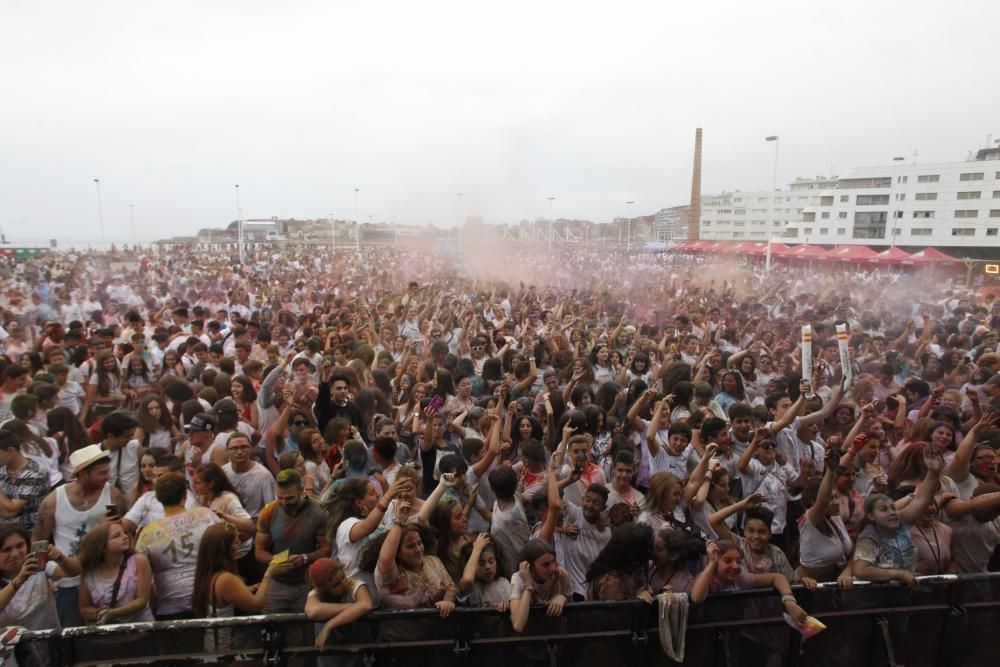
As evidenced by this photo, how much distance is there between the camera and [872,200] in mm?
67875

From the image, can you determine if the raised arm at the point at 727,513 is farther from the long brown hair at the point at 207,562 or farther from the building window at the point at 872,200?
the building window at the point at 872,200

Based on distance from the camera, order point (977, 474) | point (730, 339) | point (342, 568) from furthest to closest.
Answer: point (730, 339), point (977, 474), point (342, 568)

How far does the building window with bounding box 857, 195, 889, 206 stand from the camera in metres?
67.1

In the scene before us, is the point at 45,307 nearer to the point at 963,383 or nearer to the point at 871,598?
the point at 871,598

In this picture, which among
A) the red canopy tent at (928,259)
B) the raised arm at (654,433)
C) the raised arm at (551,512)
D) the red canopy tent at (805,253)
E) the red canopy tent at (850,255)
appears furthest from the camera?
the red canopy tent at (805,253)

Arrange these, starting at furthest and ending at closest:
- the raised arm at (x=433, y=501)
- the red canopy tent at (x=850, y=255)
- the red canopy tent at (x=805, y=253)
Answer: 1. the red canopy tent at (x=805, y=253)
2. the red canopy tent at (x=850, y=255)
3. the raised arm at (x=433, y=501)

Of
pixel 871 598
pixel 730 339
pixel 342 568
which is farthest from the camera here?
pixel 730 339

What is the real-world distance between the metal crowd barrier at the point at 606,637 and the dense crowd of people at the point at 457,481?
12 centimetres

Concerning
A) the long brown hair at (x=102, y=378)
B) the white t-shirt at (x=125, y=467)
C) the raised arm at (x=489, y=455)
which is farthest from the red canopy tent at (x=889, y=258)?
the white t-shirt at (x=125, y=467)

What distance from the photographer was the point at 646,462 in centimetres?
504

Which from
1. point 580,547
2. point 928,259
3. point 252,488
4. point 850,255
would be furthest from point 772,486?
point 850,255

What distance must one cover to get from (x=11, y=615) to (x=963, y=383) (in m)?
9.27

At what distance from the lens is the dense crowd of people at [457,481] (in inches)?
119

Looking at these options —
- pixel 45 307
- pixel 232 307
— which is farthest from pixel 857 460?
pixel 45 307
